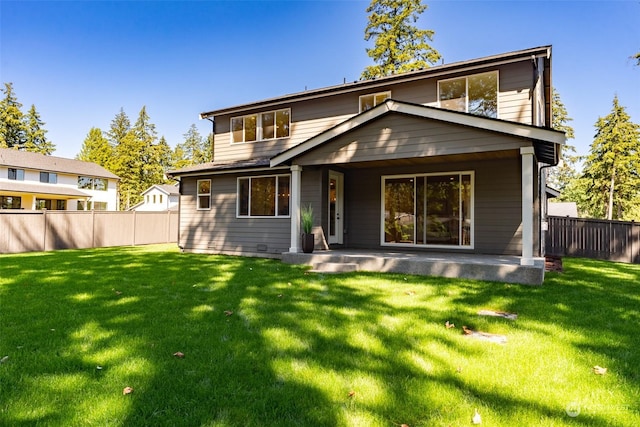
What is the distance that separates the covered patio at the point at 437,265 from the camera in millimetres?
6807

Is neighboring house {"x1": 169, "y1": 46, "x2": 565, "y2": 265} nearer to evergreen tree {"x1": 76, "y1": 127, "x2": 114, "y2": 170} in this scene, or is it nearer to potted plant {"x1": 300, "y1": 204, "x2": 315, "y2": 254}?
potted plant {"x1": 300, "y1": 204, "x2": 315, "y2": 254}

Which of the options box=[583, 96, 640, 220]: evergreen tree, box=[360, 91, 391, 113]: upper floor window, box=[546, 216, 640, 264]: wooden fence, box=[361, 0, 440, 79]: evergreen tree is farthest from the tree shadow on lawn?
box=[583, 96, 640, 220]: evergreen tree

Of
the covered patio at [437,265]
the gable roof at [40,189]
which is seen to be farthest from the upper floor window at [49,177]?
the covered patio at [437,265]

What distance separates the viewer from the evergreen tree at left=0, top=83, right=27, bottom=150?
3905 centimetres

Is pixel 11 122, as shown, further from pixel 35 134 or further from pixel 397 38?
pixel 397 38

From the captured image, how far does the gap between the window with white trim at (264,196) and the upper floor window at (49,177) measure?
28854mm

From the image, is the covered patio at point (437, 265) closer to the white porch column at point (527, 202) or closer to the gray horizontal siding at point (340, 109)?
the white porch column at point (527, 202)

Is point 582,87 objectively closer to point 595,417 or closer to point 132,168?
point 595,417

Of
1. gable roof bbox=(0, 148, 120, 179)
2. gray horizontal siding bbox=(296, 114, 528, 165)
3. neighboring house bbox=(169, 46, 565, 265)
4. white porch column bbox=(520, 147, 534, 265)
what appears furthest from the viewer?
gable roof bbox=(0, 148, 120, 179)

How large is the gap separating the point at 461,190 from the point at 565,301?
466 cm

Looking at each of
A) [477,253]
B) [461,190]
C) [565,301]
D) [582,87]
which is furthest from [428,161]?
[582,87]

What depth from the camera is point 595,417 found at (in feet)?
7.97

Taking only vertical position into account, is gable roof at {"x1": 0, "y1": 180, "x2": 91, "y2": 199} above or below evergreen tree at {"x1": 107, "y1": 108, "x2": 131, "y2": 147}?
below

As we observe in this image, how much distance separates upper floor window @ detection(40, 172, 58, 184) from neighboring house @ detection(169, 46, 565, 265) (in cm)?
2622
